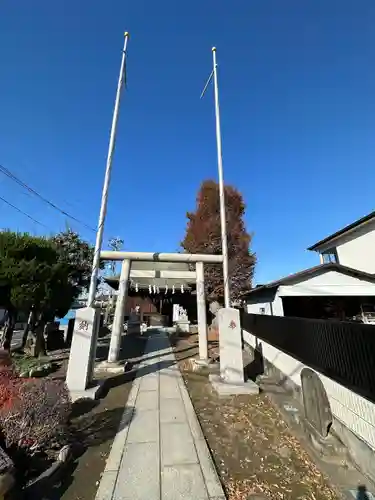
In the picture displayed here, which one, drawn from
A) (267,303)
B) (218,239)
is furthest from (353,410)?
(218,239)

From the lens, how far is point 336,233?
55.5ft

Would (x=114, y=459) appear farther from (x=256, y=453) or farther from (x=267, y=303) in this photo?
(x=267, y=303)

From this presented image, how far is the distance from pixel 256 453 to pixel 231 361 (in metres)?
3.16

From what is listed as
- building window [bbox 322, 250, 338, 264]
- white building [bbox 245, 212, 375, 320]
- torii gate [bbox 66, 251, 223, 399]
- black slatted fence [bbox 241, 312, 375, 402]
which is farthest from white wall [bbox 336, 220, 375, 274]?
black slatted fence [bbox 241, 312, 375, 402]

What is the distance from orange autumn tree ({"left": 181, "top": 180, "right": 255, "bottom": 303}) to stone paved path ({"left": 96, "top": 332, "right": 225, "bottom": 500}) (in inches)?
605

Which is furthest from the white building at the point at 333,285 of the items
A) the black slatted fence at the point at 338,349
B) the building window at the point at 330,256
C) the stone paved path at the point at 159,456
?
the stone paved path at the point at 159,456

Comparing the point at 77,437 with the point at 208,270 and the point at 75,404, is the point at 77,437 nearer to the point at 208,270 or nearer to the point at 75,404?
the point at 75,404

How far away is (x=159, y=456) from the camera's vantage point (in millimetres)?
3955

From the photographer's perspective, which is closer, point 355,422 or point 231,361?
point 355,422

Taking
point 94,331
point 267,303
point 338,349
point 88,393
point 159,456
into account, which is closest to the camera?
point 159,456

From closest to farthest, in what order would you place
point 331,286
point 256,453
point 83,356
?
point 256,453 → point 83,356 → point 331,286

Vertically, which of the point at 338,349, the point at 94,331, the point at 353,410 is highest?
the point at 94,331

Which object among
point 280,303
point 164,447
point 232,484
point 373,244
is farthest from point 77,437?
point 373,244

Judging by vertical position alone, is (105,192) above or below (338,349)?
above
